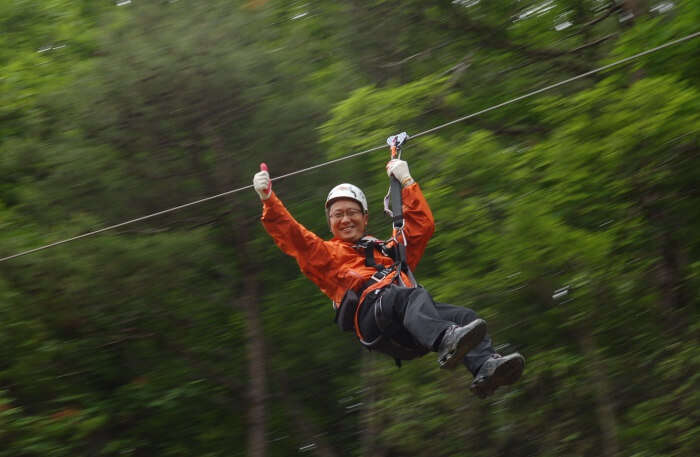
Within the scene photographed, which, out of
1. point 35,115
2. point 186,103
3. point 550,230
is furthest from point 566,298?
point 35,115

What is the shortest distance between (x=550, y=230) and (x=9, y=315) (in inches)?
162

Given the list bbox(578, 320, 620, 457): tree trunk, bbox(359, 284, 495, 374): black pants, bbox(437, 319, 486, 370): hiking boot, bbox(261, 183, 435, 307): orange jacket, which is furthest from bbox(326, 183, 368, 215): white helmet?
bbox(578, 320, 620, 457): tree trunk

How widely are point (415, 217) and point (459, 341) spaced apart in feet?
3.45

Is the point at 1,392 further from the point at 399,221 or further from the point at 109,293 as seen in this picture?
the point at 399,221

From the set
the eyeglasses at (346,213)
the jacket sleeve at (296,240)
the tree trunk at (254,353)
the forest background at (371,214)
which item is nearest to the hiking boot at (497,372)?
the jacket sleeve at (296,240)

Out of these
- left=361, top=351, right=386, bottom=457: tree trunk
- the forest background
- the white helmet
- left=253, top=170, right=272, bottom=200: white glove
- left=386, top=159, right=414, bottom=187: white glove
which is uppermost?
left=253, top=170, right=272, bottom=200: white glove

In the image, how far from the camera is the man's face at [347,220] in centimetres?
542

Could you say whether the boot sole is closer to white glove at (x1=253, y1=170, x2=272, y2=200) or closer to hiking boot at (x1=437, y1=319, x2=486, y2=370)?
hiking boot at (x1=437, y1=319, x2=486, y2=370)

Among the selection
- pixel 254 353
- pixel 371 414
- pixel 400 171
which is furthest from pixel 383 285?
pixel 254 353

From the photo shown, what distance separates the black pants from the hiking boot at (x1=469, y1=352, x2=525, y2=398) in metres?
0.06

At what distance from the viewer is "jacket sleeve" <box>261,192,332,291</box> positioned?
5180 millimetres

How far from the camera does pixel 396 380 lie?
8555 millimetres

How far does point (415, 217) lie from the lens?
5.35 meters

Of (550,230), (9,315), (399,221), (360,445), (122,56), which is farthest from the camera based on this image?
(360,445)
